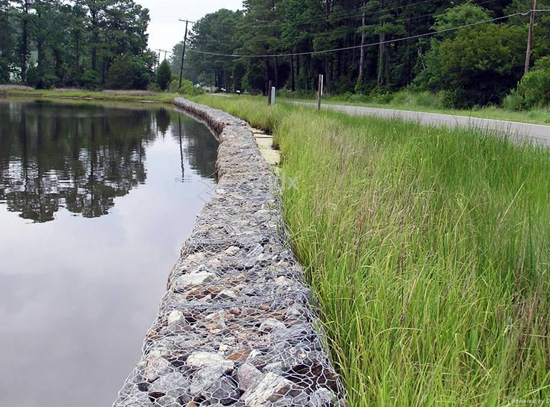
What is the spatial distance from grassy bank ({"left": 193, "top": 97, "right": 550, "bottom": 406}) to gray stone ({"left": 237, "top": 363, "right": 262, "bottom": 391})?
321mm

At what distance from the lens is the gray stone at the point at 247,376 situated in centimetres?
214

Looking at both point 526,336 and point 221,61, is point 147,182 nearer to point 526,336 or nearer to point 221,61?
point 526,336

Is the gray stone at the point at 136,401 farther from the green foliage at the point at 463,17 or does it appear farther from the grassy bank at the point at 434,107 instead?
the green foliage at the point at 463,17

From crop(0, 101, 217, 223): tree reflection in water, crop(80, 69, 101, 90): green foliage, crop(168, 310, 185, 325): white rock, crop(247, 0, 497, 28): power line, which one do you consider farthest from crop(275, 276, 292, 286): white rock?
crop(80, 69, 101, 90): green foliage

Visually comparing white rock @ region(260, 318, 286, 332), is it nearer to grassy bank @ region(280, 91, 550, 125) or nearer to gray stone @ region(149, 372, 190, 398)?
gray stone @ region(149, 372, 190, 398)

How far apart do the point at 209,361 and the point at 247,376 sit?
214 millimetres

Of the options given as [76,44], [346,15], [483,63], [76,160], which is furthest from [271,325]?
[76,44]

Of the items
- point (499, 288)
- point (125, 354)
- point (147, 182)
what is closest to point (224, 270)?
point (125, 354)

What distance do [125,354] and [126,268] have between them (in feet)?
5.63

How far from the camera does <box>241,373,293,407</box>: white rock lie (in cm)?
199

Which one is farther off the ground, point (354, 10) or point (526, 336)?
point (354, 10)

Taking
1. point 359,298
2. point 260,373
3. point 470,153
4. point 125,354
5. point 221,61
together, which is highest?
point 221,61

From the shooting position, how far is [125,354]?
361 cm

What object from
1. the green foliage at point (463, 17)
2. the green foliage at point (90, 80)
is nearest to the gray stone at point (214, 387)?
the green foliage at point (463, 17)
